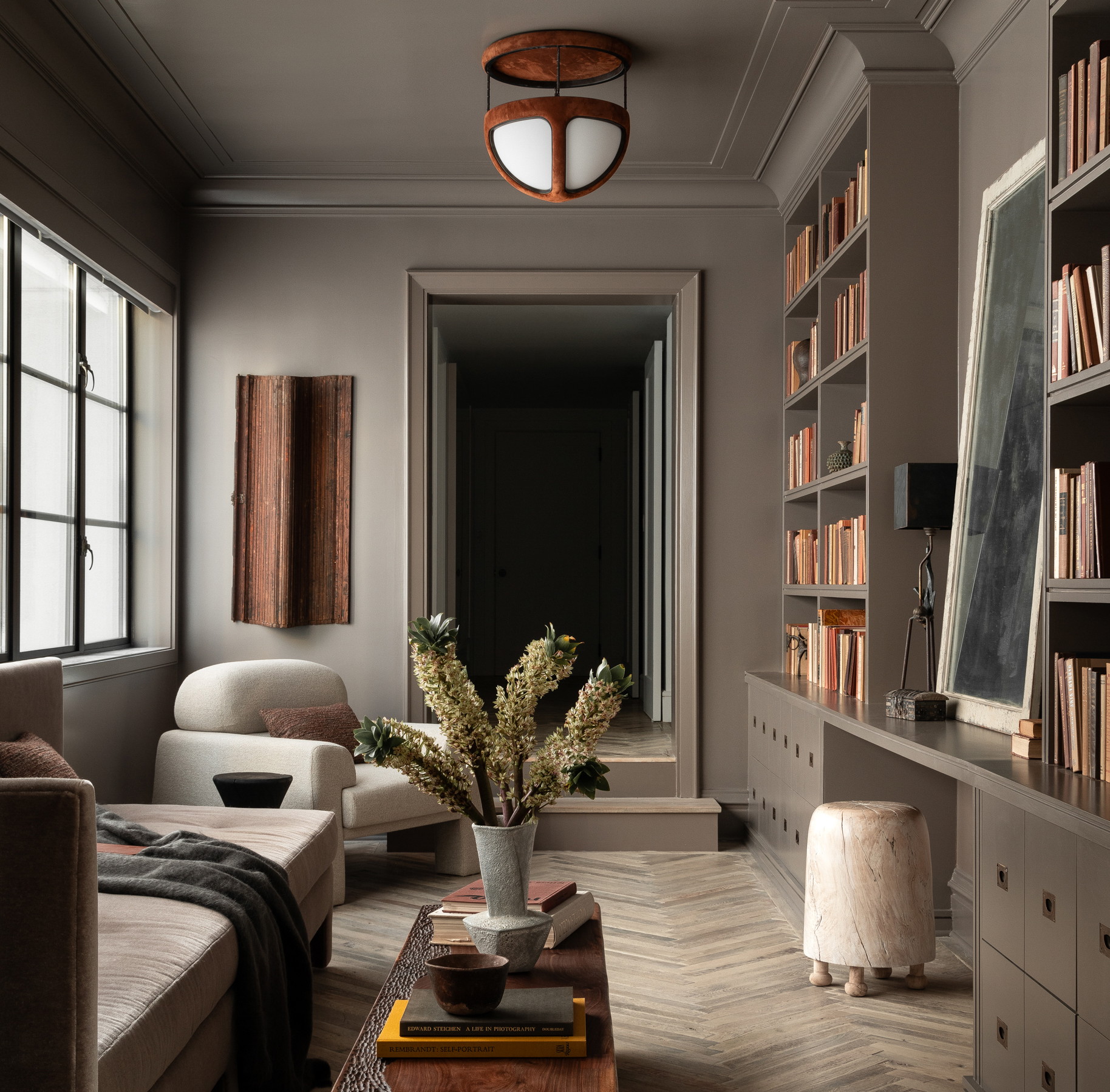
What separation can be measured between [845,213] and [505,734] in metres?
3.00

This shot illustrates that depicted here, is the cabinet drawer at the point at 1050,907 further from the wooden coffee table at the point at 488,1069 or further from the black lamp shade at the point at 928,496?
the black lamp shade at the point at 928,496

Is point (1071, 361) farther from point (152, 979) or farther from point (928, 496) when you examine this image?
point (152, 979)

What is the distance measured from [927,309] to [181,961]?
309 centimetres

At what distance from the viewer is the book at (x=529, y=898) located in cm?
216

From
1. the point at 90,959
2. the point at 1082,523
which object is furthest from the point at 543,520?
the point at 90,959

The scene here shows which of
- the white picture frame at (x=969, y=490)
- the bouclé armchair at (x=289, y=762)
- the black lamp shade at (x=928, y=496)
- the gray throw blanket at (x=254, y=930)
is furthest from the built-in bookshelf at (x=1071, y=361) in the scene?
the bouclé armchair at (x=289, y=762)

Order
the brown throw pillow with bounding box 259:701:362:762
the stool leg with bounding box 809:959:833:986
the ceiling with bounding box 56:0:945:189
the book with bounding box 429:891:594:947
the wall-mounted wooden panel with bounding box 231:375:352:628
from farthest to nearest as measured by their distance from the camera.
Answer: the wall-mounted wooden panel with bounding box 231:375:352:628
the brown throw pillow with bounding box 259:701:362:762
the ceiling with bounding box 56:0:945:189
the stool leg with bounding box 809:959:833:986
the book with bounding box 429:891:594:947

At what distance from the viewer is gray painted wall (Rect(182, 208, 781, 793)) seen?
16.6 ft

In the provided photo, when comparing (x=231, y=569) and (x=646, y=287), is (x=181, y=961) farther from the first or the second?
(x=646, y=287)

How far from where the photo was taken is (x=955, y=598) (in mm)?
3451

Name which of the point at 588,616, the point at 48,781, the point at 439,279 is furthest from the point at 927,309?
the point at 588,616

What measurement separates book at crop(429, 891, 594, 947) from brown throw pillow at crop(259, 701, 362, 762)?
6.47ft

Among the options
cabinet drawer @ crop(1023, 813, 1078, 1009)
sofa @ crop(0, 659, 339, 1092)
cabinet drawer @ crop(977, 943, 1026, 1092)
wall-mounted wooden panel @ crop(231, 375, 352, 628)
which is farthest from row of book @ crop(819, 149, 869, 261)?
sofa @ crop(0, 659, 339, 1092)

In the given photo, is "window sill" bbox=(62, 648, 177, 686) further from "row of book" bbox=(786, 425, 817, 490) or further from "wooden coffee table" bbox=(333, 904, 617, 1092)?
"row of book" bbox=(786, 425, 817, 490)
